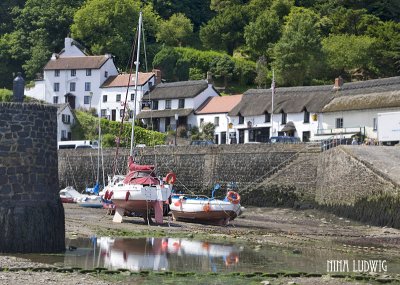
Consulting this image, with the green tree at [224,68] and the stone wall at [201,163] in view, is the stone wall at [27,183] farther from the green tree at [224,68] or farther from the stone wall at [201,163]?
the green tree at [224,68]

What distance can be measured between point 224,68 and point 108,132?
16600 millimetres

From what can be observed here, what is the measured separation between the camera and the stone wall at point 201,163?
52.0 m

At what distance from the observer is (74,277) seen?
18.4 meters

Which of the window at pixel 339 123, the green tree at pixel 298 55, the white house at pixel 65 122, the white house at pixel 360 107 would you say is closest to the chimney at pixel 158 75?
the white house at pixel 65 122

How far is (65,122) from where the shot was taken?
74.6 m

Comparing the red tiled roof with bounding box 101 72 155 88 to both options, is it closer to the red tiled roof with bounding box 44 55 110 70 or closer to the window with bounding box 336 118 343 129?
the red tiled roof with bounding box 44 55 110 70

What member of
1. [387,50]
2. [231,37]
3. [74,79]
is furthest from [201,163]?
[231,37]

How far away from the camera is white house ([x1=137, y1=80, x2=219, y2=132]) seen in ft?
247

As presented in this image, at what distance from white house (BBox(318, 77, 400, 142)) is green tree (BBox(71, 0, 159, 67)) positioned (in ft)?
105

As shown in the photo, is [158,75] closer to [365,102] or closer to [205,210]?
[365,102]

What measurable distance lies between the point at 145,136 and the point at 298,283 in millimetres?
52795

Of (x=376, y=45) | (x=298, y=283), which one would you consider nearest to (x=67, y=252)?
(x=298, y=283)

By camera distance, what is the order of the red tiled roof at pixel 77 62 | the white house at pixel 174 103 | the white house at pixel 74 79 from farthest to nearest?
1. the red tiled roof at pixel 77 62
2. the white house at pixel 74 79
3. the white house at pixel 174 103

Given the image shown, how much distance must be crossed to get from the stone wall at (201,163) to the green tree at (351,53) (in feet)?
95.4
